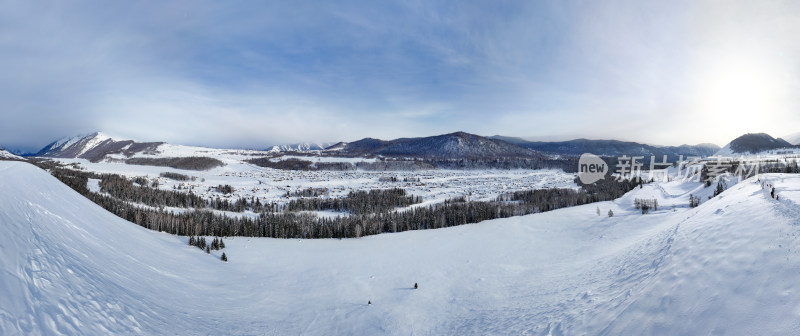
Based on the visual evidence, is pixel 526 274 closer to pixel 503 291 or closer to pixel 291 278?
pixel 503 291

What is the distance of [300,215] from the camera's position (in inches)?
939

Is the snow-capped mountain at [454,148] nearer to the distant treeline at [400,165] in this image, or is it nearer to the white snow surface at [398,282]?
the distant treeline at [400,165]

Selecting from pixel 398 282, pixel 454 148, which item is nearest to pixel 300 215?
pixel 398 282

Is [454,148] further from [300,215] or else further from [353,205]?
[300,215]

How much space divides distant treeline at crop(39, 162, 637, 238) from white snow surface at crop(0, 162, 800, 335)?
12.4 ft

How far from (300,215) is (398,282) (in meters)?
15.7

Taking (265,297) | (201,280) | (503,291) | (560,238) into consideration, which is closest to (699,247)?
(503,291)

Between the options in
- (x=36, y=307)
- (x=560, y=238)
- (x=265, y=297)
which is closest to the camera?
(x=36, y=307)

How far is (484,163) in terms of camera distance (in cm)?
10988

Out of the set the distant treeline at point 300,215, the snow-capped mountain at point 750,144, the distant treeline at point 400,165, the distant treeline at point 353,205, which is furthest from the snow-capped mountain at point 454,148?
the distant treeline at point 353,205

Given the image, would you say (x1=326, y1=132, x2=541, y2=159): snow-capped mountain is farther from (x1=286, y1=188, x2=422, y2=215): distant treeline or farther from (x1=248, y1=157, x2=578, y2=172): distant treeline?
(x1=286, y1=188, x2=422, y2=215): distant treeline

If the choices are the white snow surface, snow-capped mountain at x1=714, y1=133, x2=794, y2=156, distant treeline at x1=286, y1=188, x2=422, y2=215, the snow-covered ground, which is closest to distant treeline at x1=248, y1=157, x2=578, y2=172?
the snow-covered ground

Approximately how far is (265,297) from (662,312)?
9.17 m

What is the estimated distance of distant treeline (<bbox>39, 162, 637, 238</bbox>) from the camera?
1605cm
